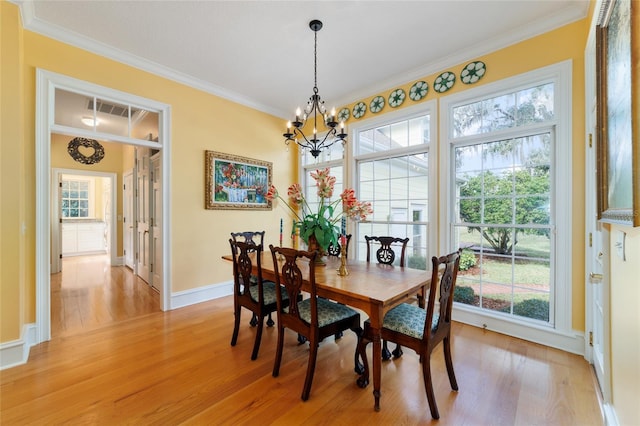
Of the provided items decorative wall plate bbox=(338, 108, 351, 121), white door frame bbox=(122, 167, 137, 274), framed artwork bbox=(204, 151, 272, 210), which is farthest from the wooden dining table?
white door frame bbox=(122, 167, 137, 274)

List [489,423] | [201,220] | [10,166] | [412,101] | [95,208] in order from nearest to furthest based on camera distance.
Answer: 1. [489,423]
2. [10,166]
3. [412,101]
4. [201,220]
5. [95,208]

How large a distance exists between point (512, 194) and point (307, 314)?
2.33 meters

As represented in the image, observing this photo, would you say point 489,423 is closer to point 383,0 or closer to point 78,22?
point 383,0

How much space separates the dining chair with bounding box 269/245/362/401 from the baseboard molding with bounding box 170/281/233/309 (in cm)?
194

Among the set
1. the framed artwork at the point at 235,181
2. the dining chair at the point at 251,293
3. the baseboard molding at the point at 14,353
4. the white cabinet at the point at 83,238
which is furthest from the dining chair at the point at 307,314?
the white cabinet at the point at 83,238

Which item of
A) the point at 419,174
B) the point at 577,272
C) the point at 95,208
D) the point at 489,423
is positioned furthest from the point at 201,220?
the point at 95,208

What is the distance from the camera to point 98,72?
9.07 ft

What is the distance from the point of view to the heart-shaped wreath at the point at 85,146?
540cm

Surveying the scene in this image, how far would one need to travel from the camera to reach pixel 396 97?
11.2ft

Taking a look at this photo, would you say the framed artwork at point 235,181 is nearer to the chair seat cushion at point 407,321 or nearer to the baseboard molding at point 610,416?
the chair seat cushion at point 407,321

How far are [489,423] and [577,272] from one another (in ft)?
5.32

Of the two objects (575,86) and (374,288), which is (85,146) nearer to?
(374,288)

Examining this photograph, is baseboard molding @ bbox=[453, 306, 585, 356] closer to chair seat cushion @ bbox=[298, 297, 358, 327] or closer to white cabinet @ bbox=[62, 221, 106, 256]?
chair seat cushion @ bbox=[298, 297, 358, 327]

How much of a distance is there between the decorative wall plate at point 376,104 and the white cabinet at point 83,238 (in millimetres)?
7867
